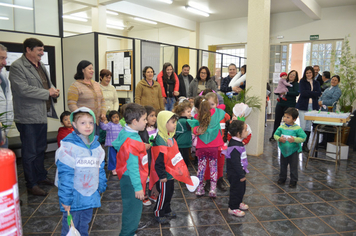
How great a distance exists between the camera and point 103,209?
2.77 m

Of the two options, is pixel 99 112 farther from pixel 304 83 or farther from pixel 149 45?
pixel 304 83

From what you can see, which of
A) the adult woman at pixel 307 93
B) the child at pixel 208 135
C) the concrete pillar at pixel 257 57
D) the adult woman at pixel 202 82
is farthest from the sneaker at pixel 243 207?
the adult woman at pixel 307 93

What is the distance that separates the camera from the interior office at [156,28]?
15.0 feet

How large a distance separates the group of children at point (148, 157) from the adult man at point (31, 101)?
0.87 m

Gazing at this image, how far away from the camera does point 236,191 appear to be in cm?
264

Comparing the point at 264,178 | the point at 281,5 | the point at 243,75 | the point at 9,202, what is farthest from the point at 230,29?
the point at 9,202

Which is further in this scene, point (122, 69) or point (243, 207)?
point (122, 69)

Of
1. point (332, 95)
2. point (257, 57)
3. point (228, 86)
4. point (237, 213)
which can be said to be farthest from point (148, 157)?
point (332, 95)

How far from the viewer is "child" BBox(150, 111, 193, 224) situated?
2312mm

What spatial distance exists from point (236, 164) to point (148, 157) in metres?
0.87

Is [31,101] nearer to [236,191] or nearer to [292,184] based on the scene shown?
[236,191]

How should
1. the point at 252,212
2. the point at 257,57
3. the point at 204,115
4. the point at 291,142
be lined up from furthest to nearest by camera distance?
1. the point at 257,57
2. the point at 291,142
3. the point at 204,115
4. the point at 252,212

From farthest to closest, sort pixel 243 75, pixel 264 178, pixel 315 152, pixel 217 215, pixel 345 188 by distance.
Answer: pixel 243 75
pixel 315 152
pixel 264 178
pixel 345 188
pixel 217 215

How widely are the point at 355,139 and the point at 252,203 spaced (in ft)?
12.6
